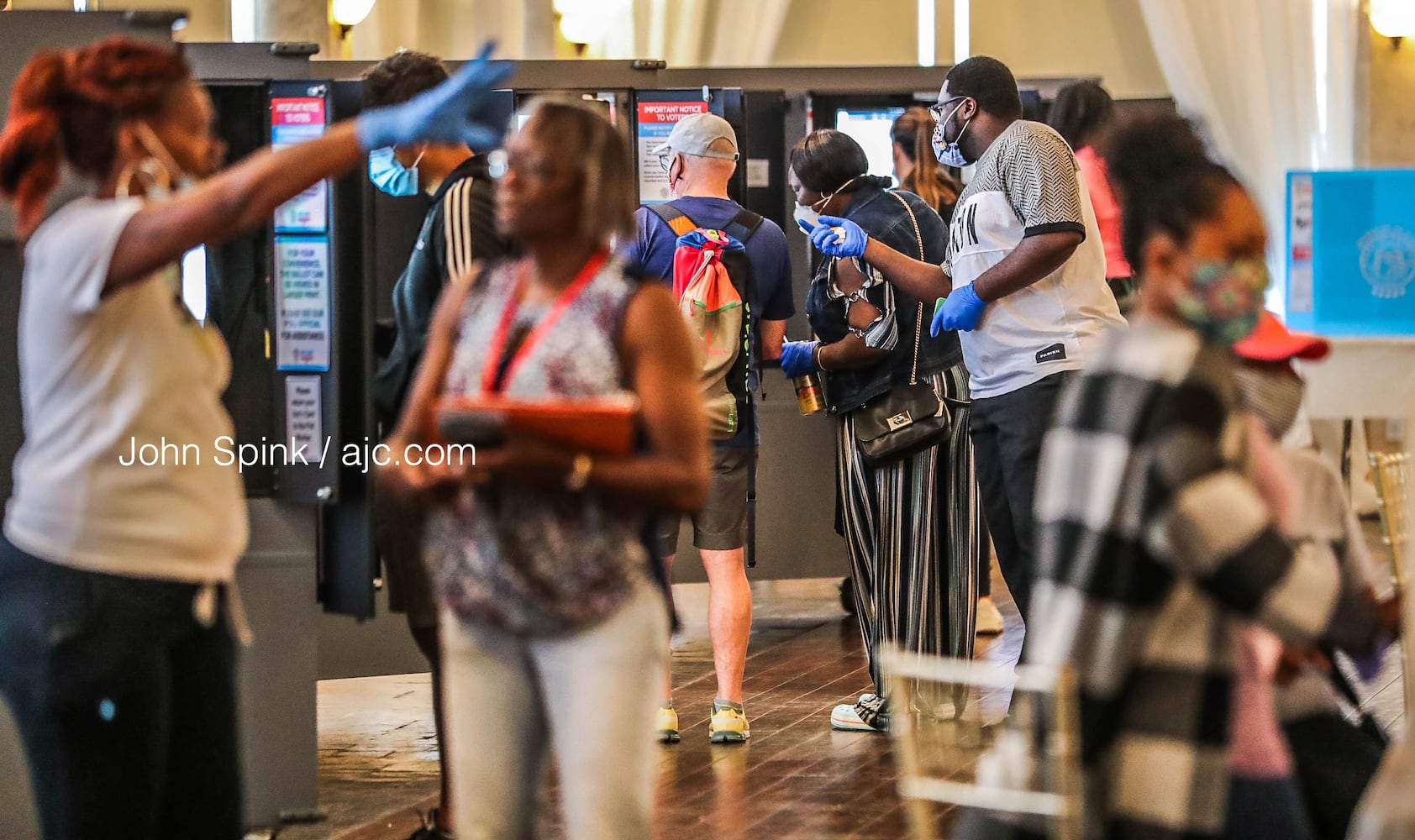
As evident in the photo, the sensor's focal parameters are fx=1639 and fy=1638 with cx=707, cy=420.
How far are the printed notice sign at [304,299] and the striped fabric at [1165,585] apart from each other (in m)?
2.30

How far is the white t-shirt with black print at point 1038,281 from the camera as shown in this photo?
397cm

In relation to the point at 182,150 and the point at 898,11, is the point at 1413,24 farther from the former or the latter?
the point at 182,150

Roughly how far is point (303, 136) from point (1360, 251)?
585cm

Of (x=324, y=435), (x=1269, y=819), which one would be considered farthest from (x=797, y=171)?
(x=1269, y=819)

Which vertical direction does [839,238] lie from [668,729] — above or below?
above

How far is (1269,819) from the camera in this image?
81.0 inches

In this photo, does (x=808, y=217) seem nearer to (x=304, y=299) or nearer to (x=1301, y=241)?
(x=304, y=299)

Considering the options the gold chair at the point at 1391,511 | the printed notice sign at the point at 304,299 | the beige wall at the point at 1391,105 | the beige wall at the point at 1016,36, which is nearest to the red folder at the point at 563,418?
the gold chair at the point at 1391,511

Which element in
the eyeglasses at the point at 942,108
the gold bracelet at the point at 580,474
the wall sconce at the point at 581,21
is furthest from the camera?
the wall sconce at the point at 581,21

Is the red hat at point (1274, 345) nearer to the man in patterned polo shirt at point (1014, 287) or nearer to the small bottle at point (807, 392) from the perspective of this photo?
the man in patterned polo shirt at point (1014, 287)

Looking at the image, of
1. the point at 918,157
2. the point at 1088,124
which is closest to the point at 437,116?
the point at 918,157

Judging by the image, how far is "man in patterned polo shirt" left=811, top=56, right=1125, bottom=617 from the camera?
3.98 metres

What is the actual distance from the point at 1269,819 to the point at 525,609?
972mm

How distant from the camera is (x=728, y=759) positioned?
14.5 ft
